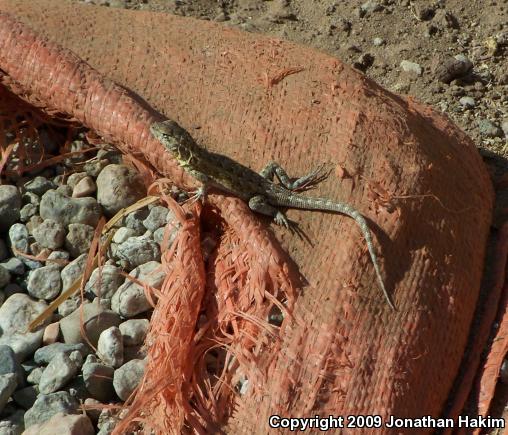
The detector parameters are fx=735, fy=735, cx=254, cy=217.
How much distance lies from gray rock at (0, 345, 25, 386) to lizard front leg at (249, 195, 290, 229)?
1054mm

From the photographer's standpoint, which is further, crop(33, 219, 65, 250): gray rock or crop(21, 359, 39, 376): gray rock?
crop(33, 219, 65, 250): gray rock

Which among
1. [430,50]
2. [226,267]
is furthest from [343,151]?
[430,50]

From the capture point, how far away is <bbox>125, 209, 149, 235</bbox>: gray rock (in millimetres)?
3164

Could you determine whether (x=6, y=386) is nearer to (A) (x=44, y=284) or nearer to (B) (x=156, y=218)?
(A) (x=44, y=284)

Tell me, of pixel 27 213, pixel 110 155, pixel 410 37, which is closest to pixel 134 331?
pixel 27 213

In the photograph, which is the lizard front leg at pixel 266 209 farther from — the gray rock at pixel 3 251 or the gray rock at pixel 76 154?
the gray rock at pixel 3 251

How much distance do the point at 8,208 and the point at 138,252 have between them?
→ 2.41 feet

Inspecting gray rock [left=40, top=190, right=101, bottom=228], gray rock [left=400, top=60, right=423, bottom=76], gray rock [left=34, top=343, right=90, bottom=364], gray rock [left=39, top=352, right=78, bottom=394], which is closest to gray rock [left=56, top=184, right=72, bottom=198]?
gray rock [left=40, top=190, right=101, bottom=228]

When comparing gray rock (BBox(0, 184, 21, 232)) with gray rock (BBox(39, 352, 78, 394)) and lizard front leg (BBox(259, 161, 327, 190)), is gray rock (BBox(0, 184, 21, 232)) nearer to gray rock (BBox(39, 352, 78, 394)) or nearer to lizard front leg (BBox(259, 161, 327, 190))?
gray rock (BBox(39, 352, 78, 394))

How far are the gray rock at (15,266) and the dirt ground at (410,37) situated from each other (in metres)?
2.14

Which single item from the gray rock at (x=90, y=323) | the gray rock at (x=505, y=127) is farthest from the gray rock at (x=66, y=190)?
the gray rock at (x=505, y=127)

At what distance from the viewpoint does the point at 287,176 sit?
111 inches

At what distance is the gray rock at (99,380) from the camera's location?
2670 millimetres

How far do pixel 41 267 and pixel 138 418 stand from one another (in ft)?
3.12
